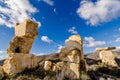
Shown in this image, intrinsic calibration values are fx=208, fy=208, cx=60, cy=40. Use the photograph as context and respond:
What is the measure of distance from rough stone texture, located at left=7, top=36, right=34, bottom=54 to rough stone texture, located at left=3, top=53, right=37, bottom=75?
20.3 inches

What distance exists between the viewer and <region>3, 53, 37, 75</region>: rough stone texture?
11.2 metres

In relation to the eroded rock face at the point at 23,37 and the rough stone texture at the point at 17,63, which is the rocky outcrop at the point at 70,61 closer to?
the rough stone texture at the point at 17,63

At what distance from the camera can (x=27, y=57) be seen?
469 inches

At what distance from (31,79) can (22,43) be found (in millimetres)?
2603

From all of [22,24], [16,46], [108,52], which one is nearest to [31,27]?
[22,24]

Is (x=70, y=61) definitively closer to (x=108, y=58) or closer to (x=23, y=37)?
(x=23, y=37)

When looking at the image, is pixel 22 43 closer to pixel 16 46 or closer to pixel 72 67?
pixel 16 46

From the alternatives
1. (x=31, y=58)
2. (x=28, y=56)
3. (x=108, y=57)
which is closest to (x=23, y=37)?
(x=28, y=56)

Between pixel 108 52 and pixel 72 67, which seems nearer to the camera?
pixel 72 67

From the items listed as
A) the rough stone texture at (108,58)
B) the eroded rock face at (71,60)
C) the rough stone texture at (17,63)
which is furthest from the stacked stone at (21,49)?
the rough stone texture at (108,58)

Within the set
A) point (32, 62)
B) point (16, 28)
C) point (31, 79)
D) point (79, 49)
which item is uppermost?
point (16, 28)

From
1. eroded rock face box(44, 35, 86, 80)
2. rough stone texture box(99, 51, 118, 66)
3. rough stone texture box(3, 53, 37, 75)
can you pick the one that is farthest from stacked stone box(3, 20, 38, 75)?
rough stone texture box(99, 51, 118, 66)

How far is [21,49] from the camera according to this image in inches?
483

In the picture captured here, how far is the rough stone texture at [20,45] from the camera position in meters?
12.0
